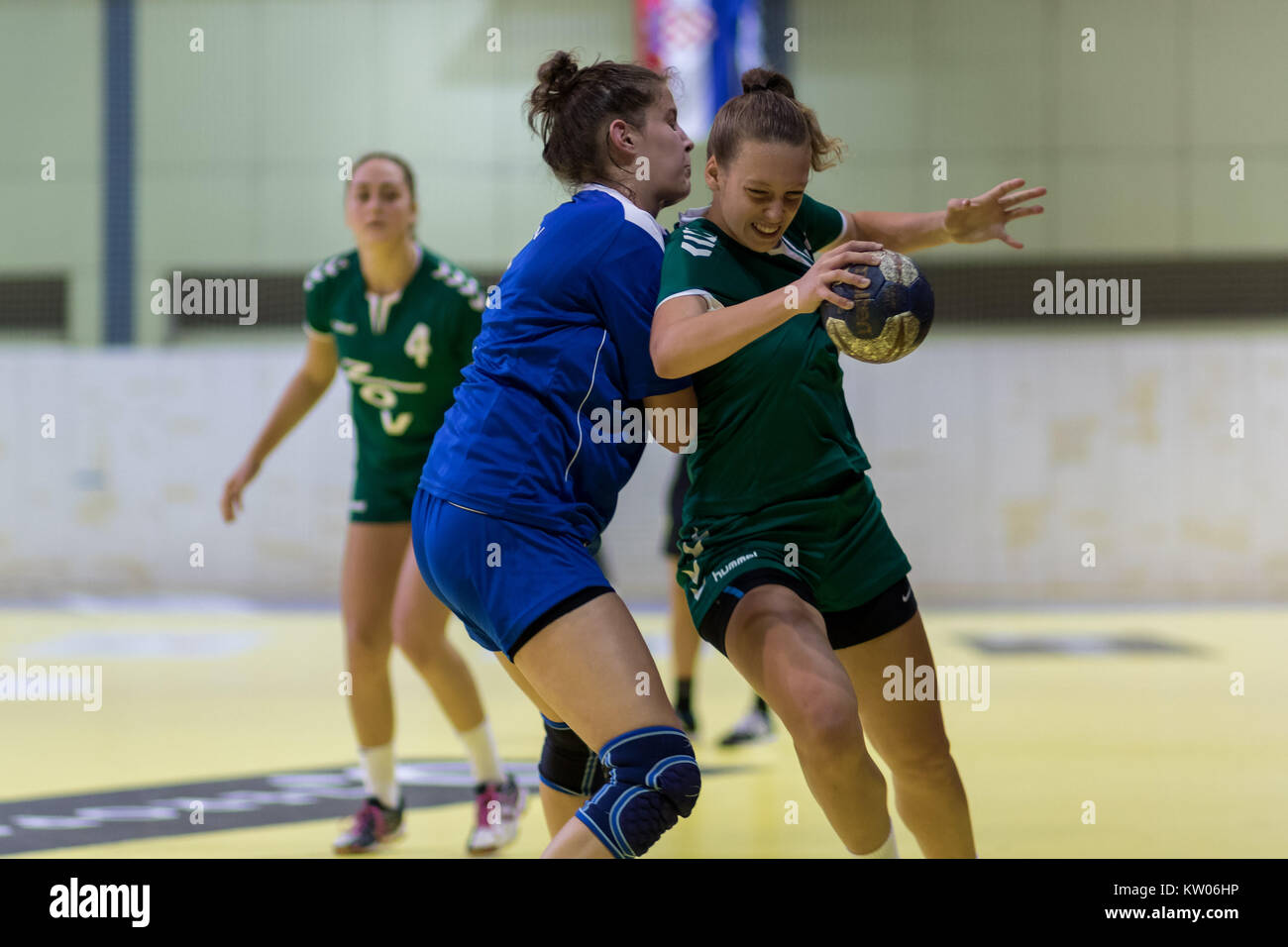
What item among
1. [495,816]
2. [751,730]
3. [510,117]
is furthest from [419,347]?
[510,117]

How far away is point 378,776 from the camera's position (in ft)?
12.9

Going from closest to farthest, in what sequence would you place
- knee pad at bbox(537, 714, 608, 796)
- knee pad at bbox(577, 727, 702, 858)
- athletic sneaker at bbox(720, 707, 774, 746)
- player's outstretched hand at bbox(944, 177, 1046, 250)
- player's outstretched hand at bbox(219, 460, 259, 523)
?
knee pad at bbox(577, 727, 702, 858)
knee pad at bbox(537, 714, 608, 796)
player's outstretched hand at bbox(944, 177, 1046, 250)
player's outstretched hand at bbox(219, 460, 259, 523)
athletic sneaker at bbox(720, 707, 774, 746)

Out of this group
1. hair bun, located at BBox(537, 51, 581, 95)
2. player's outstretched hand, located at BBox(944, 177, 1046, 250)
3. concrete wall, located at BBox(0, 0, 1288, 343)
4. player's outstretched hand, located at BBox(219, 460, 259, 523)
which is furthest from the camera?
concrete wall, located at BBox(0, 0, 1288, 343)

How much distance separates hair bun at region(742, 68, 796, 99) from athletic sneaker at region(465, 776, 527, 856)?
89.6 inches

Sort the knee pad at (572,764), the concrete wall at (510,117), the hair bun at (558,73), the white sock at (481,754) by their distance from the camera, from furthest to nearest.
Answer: the concrete wall at (510,117)
the white sock at (481,754)
the knee pad at (572,764)
the hair bun at (558,73)

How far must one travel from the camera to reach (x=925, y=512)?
10477 mm

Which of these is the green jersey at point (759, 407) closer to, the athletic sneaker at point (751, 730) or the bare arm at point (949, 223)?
the bare arm at point (949, 223)

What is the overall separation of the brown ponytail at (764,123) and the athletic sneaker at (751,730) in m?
3.18

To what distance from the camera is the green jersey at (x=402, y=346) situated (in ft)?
12.8

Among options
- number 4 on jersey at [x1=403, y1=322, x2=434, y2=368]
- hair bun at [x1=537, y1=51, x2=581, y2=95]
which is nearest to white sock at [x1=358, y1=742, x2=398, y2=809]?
number 4 on jersey at [x1=403, y1=322, x2=434, y2=368]

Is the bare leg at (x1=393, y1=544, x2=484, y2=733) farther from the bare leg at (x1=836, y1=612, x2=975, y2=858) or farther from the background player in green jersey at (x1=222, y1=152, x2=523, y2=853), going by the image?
the bare leg at (x1=836, y1=612, x2=975, y2=858)

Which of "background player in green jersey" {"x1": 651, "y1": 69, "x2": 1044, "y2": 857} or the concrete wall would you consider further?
the concrete wall

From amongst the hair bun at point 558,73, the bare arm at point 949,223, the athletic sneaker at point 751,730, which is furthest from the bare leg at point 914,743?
the athletic sneaker at point 751,730

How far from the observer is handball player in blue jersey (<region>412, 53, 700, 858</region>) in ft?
7.07
